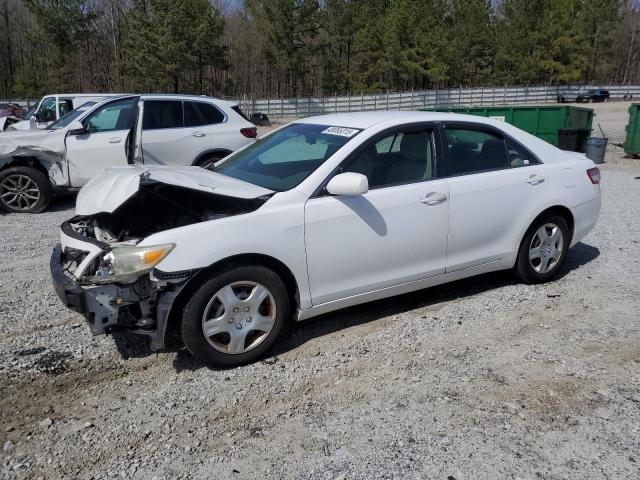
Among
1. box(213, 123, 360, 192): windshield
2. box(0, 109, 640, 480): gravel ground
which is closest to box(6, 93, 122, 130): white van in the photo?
box(0, 109, 640, 480): gravel ground

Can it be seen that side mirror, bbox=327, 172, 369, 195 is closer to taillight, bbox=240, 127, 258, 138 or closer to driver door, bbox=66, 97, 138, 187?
driver door, bbox=66, 97, 138, 187

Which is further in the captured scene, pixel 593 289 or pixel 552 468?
pixel 593 289

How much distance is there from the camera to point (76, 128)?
8352 millimetres

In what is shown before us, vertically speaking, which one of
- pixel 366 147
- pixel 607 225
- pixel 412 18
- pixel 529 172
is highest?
pixel 412 18

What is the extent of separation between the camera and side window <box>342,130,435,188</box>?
4.06m

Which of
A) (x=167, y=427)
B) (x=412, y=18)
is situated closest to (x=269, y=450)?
(x=167, y=427)

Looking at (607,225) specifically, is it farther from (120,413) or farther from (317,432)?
(120,413)

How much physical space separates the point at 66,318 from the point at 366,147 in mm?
2800

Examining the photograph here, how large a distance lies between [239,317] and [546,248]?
3080mm

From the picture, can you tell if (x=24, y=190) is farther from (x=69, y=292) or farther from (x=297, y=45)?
(x=297, y=45)

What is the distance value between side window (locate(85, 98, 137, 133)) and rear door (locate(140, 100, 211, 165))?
0.80 ft

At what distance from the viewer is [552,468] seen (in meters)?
2.69

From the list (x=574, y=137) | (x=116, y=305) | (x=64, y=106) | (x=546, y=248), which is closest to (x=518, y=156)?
(x=546, y=248)

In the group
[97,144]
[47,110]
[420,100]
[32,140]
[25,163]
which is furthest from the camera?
[420,100]
